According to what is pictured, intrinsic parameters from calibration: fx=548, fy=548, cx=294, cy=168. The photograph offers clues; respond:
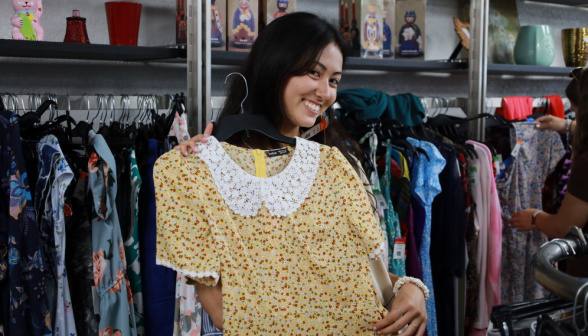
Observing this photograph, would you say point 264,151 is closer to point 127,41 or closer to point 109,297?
point 109,297

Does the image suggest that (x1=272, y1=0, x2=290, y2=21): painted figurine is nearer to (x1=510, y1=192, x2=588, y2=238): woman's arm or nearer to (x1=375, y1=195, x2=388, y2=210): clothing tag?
(x1=375, y1=195, x2=388, y2=210): clothing tag

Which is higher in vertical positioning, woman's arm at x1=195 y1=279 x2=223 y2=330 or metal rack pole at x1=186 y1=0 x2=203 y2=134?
metal rack pole at x1=186 y1=0 x2=203 y2=134

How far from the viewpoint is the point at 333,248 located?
1.17m

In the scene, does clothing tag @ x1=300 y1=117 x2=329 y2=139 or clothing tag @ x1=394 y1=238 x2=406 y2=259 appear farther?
clothing tag @ x1=394 y1=238 x2=406 y2=259

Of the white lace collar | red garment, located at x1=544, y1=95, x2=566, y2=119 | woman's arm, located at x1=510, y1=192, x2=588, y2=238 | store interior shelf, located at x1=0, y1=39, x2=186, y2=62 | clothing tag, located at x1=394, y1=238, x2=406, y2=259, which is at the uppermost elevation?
store interior shelf, located at x1=0, y1=39, x2=186, y2=62

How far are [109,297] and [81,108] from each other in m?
0.69

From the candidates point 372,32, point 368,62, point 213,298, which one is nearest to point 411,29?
point 372,32

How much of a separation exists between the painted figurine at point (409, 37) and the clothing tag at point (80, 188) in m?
1.61

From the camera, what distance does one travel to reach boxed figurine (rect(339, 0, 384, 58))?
7.68ft

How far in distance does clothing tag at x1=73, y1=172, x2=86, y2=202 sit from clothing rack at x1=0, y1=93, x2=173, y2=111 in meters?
0.35

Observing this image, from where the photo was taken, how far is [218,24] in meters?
2.00

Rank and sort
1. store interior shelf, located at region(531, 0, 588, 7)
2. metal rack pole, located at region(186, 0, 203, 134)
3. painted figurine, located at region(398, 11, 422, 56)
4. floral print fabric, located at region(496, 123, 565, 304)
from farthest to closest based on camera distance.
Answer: store interior shelf, located at region(531, 0, 588, 7)
painted figurine, located at region(398, 11, 422, 56)
floral print fabric, located at region(496, 123, 565, 304)
metal rack pole, located at region(186, 0, 203, 134)

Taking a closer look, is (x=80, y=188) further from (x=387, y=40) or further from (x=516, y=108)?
(x=516, y=108)

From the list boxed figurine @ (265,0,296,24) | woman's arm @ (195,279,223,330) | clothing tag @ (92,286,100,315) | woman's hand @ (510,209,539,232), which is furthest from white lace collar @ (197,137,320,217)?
woman's hand @ (510,209,539,232)
